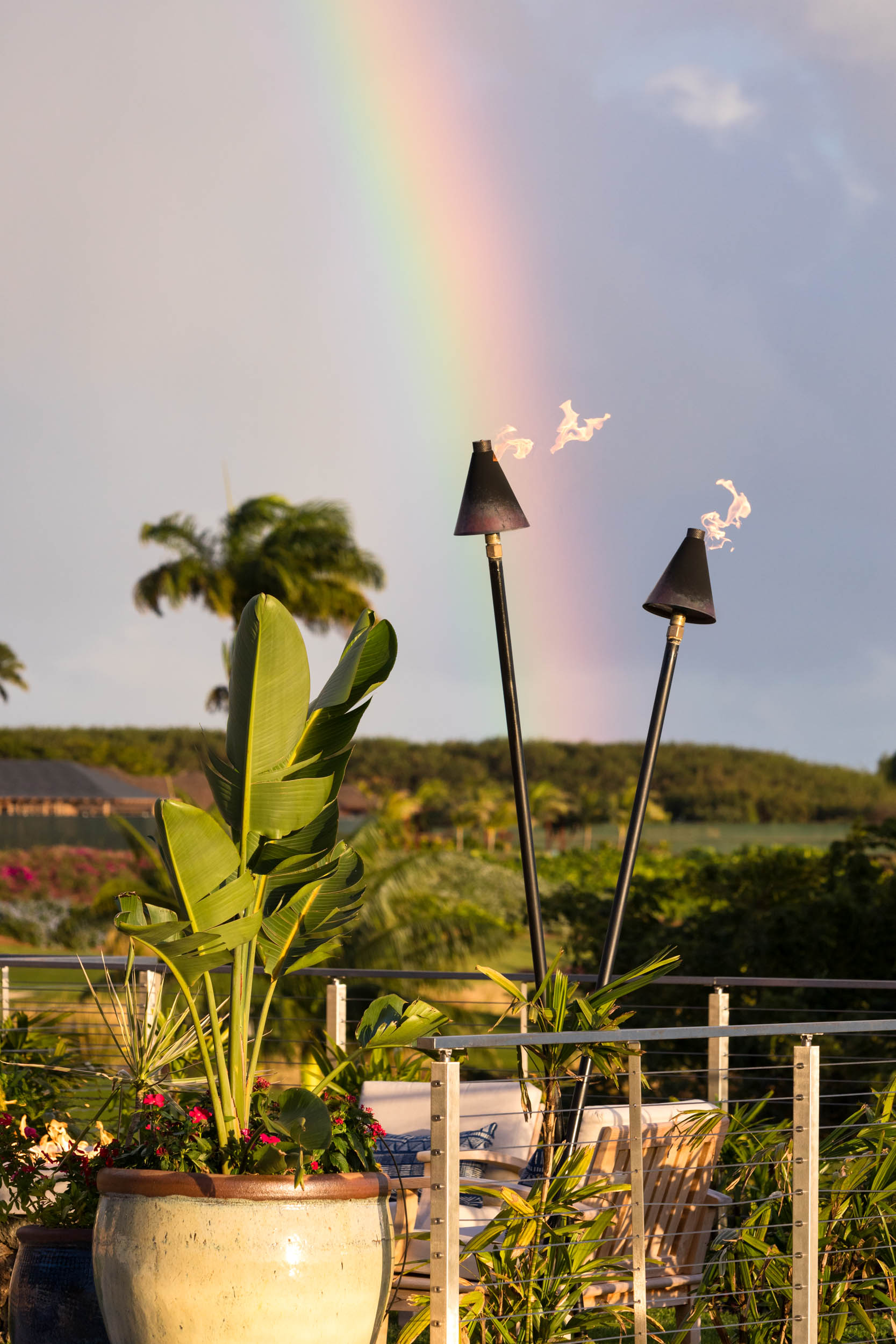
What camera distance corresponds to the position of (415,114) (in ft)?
67.7

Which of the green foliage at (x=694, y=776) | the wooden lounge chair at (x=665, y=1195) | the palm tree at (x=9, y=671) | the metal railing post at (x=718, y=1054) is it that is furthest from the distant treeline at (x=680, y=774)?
the wooden lounge chair at (x=665, y=1195)

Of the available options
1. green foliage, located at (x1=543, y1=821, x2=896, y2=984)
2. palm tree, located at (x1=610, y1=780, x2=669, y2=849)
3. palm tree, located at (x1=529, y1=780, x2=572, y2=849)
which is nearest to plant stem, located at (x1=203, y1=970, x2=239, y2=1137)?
green foliage, located at (x1=543, y1=821, x2=896, y2=984)

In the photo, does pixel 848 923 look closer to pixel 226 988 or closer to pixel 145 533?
pixel 226 988

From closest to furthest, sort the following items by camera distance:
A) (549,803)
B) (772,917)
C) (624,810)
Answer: (772,917), (624,810), (549,803)

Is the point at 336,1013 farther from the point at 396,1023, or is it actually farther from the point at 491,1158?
the point at 396,1023

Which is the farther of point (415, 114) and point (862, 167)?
point (862, 167)

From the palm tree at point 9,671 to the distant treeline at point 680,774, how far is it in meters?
20.1

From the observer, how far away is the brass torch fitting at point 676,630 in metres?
5.00

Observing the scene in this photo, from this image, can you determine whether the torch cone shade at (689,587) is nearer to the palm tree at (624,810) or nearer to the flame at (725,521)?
the flame at (725,521)

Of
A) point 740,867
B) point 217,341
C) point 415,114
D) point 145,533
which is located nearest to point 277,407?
point 217,341

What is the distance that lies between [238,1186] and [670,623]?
2.73 metres

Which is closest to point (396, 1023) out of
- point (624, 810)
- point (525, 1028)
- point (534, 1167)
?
point (534, 1167)

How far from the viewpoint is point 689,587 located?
4984 millimetres

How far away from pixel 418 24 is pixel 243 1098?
17.7 meters
